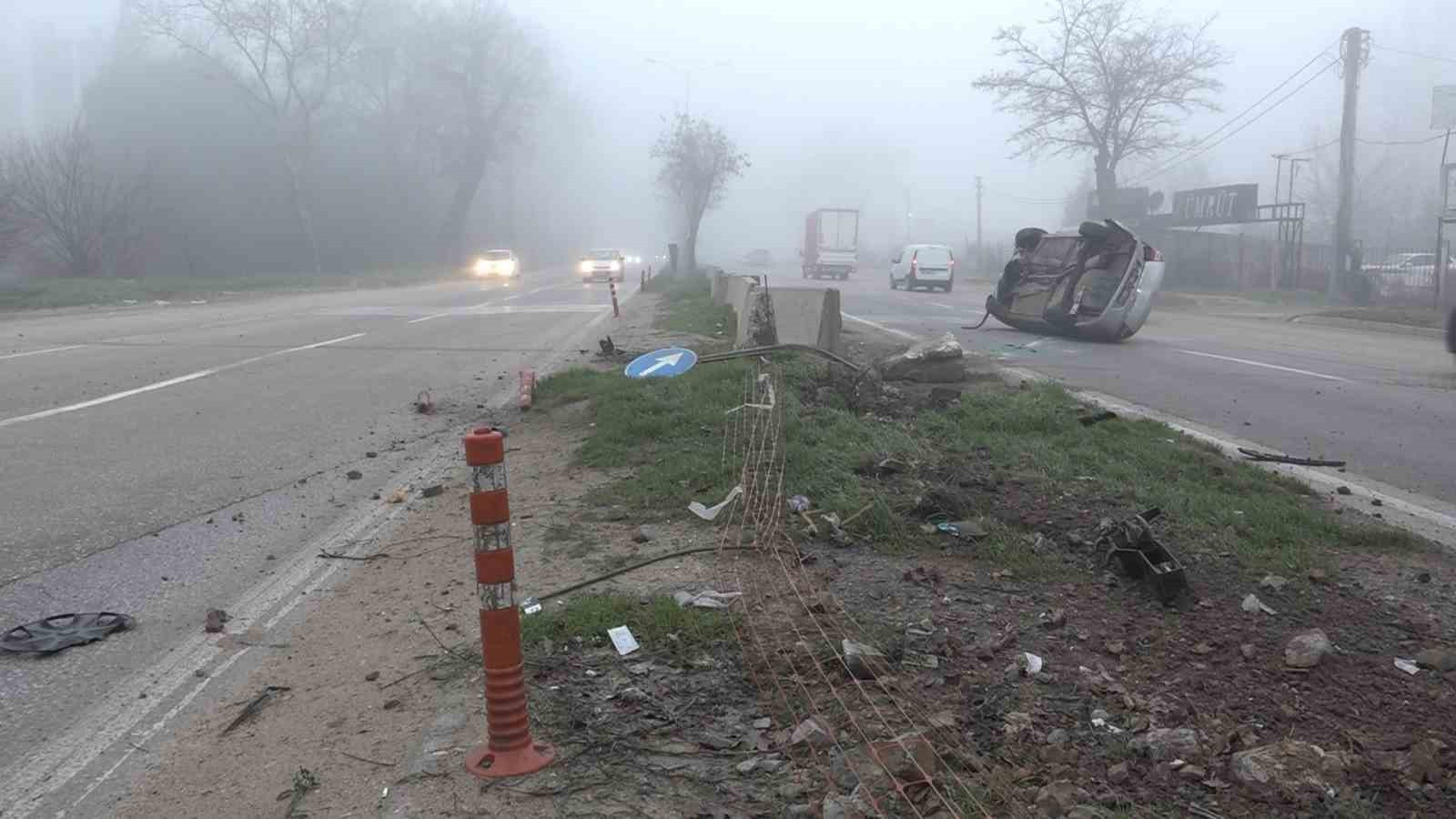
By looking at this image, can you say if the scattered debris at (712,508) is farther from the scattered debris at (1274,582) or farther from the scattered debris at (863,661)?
the scattered debris at (1274,582)

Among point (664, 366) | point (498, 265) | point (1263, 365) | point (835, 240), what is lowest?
point (1263, 365)

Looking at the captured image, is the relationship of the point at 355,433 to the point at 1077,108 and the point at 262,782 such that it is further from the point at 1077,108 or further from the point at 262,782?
the point at 1077,108

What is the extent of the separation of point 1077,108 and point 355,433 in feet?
130

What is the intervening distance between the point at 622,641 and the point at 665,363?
6115mm

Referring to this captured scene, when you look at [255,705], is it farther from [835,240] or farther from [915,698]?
[835,240]

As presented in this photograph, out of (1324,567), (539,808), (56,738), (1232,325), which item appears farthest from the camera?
(1232,325)

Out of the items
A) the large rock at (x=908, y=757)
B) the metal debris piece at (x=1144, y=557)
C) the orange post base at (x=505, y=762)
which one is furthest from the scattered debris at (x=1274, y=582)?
the orange post base at (x=505, y=762)

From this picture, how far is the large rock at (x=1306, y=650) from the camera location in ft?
12.6

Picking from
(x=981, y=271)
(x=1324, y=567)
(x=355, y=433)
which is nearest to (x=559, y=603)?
(x=1324, y=567)

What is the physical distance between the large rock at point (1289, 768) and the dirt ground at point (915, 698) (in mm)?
10

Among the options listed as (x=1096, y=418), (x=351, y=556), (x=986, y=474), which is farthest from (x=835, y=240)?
(x=351, y=556)

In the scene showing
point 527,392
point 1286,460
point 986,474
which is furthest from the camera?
point 527,392

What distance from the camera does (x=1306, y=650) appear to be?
390 cm

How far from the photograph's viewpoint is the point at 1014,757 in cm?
325
